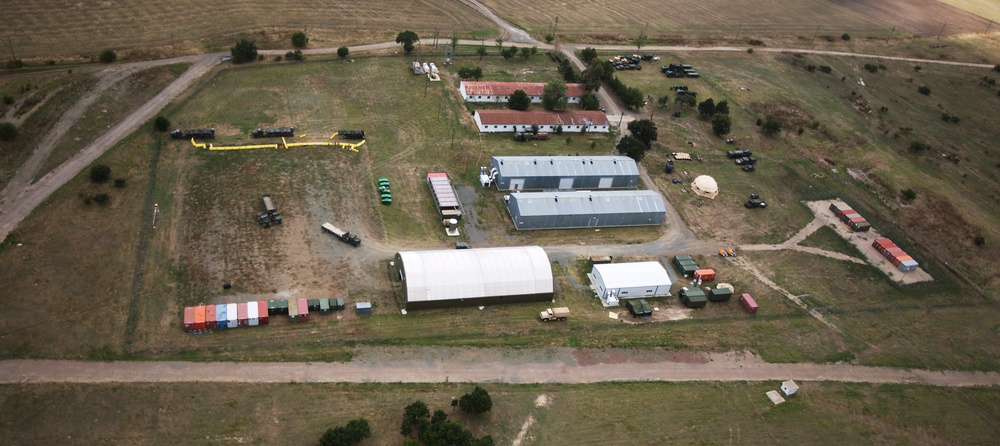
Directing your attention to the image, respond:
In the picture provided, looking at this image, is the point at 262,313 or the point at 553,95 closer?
the point at 262,313

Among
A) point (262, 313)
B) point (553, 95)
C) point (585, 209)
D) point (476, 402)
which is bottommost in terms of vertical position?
point (476, 402)

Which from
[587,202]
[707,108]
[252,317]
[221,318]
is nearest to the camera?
[221,318]

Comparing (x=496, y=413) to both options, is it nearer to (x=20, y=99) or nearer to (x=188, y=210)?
(x=188, y=210)

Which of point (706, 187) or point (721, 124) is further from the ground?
point (721, 124)

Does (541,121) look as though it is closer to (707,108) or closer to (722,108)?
(707,108)

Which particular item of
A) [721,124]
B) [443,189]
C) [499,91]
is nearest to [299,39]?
[499,91]

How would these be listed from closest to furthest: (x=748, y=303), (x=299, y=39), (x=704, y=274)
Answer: (x=748, y=303) < (x=704, y=274) < (x=299, y=39)

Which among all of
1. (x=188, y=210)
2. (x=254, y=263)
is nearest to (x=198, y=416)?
(x=254, y=263)

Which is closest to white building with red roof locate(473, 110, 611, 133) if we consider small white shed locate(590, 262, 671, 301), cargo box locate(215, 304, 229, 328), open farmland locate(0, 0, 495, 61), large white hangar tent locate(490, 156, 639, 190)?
large white hangar tent locate(490, 156, 639, 190)

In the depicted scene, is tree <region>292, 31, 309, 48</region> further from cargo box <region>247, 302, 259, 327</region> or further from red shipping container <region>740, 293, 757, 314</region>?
red shipping container <region>740, 293, 757, 314</region>
